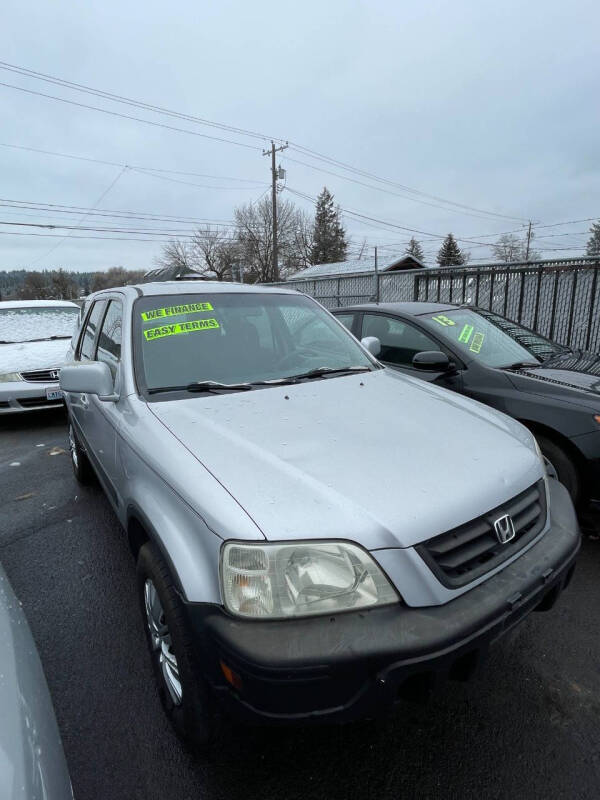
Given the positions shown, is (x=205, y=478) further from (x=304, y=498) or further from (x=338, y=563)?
(x=338, y=563)

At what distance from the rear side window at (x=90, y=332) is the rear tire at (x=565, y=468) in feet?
11.0

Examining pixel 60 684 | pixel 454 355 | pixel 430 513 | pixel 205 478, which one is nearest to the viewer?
pixel 430 513

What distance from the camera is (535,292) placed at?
7562 mm

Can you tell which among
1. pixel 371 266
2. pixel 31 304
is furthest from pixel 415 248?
pixel 31 304

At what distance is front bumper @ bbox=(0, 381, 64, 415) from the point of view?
19.1 ft

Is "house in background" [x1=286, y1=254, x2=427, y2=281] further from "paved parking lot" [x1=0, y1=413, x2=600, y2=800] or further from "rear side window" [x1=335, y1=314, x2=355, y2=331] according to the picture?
"paved parking lot" [x1=0, y1=413, x2=600, y2=800]

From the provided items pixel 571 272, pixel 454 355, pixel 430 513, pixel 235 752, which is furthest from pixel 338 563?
pixel 571 272

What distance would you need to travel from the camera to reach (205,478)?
1.50 metres

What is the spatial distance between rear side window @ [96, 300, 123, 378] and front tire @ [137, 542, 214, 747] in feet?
3.95

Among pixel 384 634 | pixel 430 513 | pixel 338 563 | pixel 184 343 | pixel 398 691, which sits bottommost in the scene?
pixel 398 691

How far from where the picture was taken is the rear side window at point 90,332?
11.0 feet

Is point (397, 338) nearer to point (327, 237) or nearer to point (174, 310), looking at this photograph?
point (174, 310)

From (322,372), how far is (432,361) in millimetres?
1320

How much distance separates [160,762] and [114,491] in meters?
1.24
